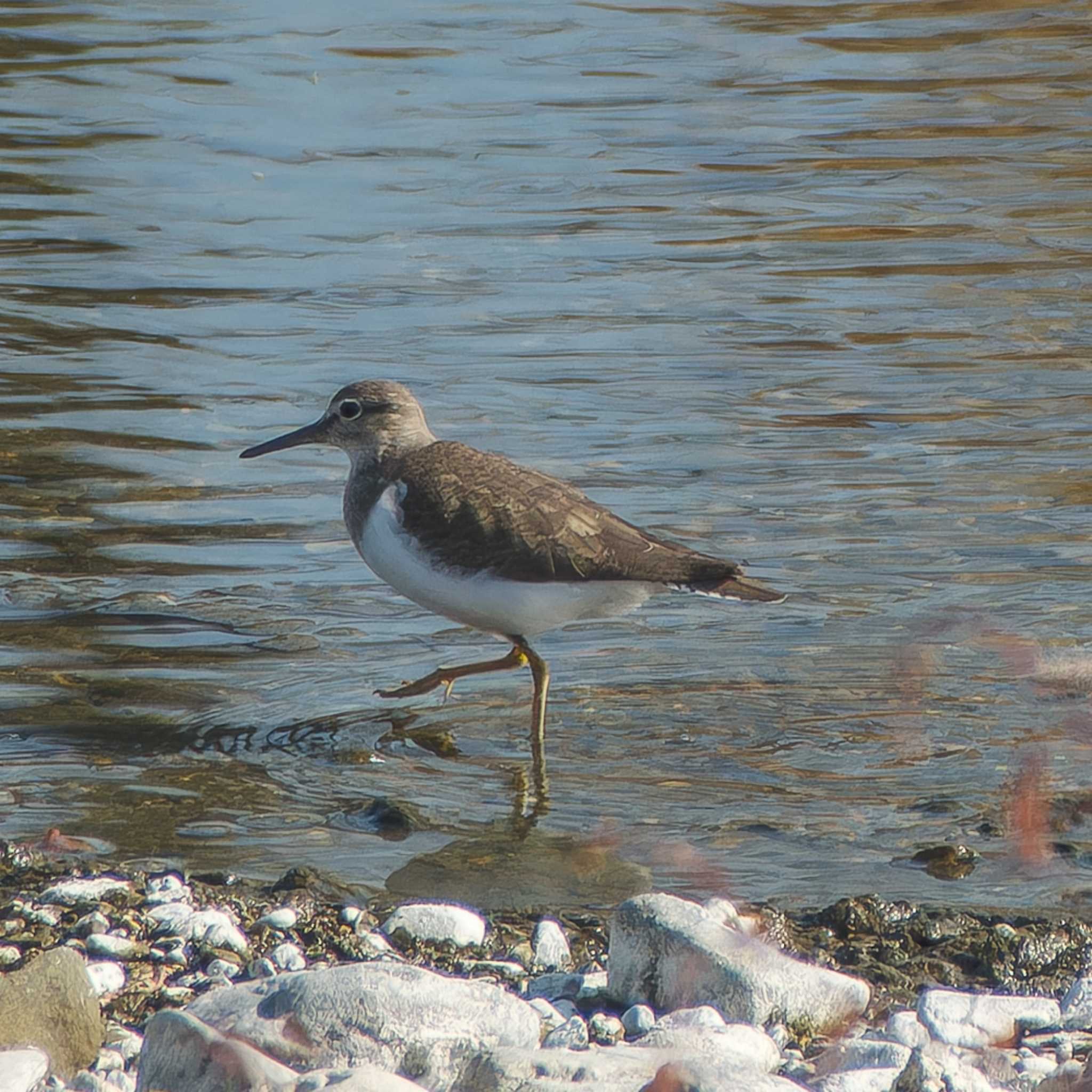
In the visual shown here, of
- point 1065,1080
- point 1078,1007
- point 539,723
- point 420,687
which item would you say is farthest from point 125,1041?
point 420,687

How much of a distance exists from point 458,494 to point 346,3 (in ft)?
46.0

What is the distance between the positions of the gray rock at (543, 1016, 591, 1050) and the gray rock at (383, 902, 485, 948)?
60 centimetres

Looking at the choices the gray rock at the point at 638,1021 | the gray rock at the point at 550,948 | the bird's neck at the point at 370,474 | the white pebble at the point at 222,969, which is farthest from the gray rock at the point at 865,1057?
the bird's neck at the point at 370,474

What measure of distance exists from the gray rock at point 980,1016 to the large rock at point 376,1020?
2.79 ft

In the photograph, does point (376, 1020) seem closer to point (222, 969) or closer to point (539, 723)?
point (222, 969)

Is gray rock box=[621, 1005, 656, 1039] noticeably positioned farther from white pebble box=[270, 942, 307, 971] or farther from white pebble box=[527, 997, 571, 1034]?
white pebble box=[270, 942, 307, 971]

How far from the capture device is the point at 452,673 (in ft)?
21.4

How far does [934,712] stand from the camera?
246 inches

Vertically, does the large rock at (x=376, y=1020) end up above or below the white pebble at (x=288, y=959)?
above

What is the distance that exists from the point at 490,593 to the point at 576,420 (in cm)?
328

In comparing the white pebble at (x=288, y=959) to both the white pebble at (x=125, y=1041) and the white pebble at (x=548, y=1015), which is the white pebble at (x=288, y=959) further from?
the white pebble at (x=548, y=1015)

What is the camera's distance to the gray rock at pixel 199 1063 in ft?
12.0

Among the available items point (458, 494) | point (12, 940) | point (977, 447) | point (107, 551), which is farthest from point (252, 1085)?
point (977, 447)

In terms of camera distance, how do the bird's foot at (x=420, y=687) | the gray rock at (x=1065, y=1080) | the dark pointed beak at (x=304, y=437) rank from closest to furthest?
the gray rock at (x=1065, y=1080), the bird's foot at (x=420, y=687), the dark pointed beak at (x=304, y=437)
